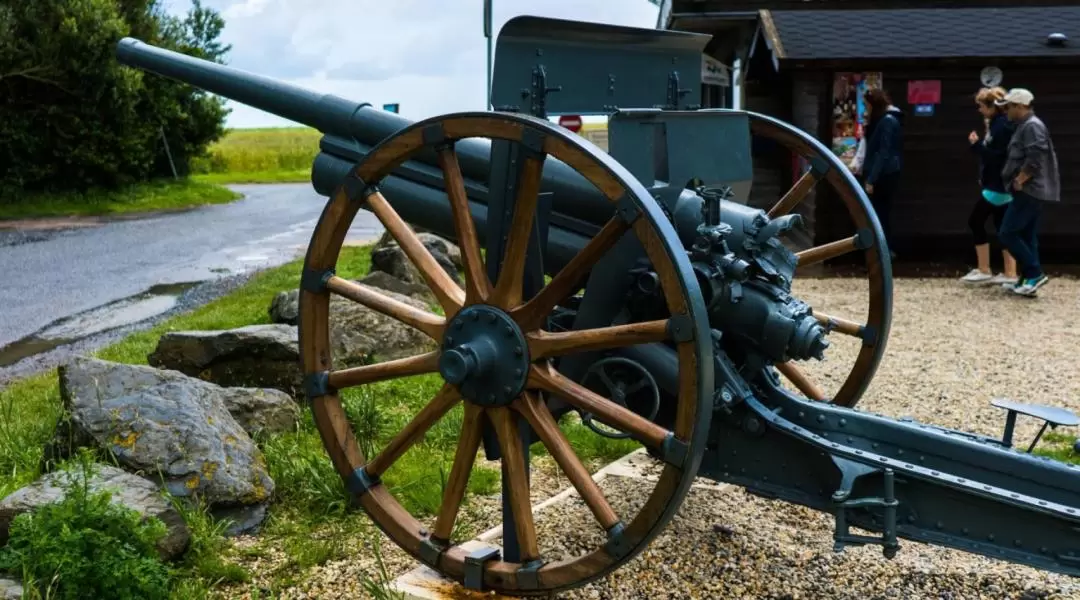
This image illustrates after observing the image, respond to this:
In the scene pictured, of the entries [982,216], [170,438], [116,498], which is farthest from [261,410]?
[982,216]

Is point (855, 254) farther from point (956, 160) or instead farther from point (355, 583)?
point (355, 583)

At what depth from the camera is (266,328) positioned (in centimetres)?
628

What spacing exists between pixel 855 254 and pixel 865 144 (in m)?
1.62

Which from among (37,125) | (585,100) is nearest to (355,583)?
(585,100)

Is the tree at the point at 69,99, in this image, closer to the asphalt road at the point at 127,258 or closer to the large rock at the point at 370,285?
the asphalt road at the point at 127,258

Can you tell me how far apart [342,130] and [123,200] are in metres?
19.7

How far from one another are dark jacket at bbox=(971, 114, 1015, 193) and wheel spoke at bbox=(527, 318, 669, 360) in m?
7.97

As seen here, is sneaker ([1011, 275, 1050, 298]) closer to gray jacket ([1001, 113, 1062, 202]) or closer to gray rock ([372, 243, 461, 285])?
gray jacket ([1001, 113, 1062, 202])

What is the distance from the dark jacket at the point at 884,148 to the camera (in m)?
11.3

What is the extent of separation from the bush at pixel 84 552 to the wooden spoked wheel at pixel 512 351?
2.30ft

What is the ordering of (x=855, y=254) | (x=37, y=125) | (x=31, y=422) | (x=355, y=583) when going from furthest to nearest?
1. (x=37, y=125)
2. (x=855, y=254)
3. (x=31, y=422)
4. (x=355, y=583)

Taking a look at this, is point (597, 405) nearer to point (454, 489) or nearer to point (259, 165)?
point (454, 489)

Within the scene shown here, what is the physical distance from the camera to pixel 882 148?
1138 centimetres

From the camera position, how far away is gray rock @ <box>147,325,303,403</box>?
616 cm
